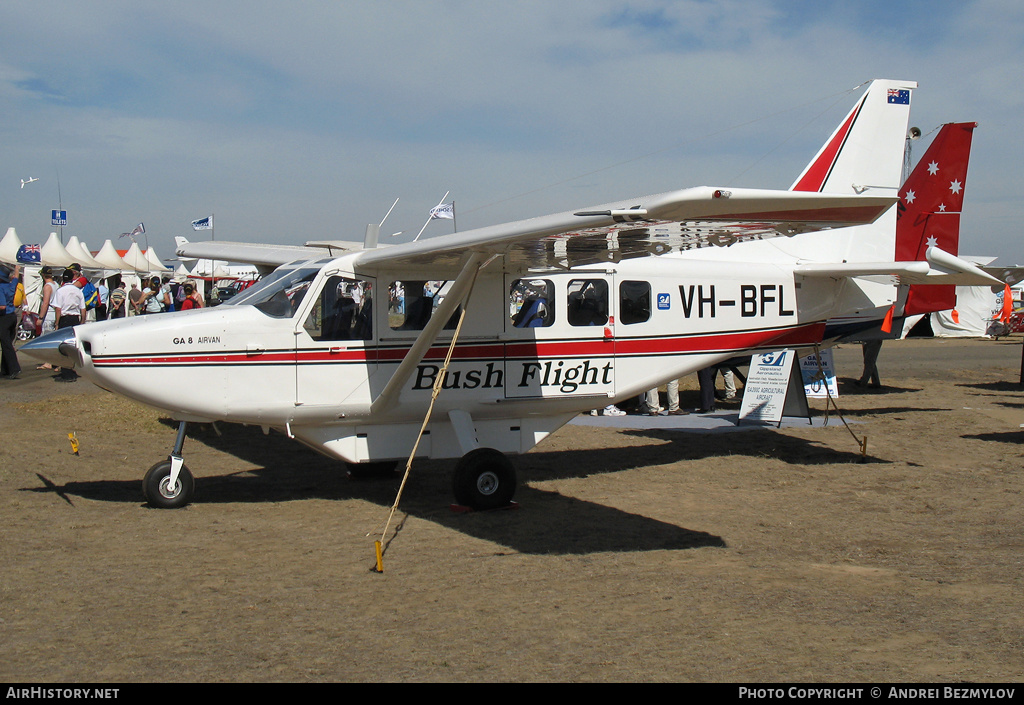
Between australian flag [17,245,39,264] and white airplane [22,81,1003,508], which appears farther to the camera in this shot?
australian flag [17,245,39,264]

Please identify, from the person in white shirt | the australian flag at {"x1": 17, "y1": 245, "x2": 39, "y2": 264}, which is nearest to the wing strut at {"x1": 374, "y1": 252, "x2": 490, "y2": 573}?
the person in white shirt

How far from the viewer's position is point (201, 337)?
7441 mm

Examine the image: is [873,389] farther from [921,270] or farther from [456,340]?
[456,340]

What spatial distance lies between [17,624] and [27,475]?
4656 mm

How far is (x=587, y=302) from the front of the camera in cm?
895

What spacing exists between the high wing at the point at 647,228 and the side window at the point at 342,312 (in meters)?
0.31

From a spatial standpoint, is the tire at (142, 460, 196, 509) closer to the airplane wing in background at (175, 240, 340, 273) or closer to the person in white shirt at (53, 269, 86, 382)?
the airplane wing in background at (175, 240, 340, 273)

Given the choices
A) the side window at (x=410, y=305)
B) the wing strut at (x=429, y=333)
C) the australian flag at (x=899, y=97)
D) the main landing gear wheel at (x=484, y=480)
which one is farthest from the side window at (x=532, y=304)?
the australian flag at (x=899, y=97)

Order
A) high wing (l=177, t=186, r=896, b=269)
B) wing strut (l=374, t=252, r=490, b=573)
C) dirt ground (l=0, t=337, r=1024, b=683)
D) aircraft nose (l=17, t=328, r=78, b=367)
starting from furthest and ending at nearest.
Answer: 1. wing strut (l=374, t=252, r=490, b=573)
2. aircraft nose (l=17, t=328, r=78, b=367)
3. high wing (l=177, t=186, r=896, b=269)
4. dirt ground (l=0, t=337, r=1024, b=683)

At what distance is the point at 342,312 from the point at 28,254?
29.4 meters

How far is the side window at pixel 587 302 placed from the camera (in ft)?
29.1

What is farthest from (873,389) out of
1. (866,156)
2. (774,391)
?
(866,156)

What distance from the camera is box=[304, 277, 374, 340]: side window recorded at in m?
7.84

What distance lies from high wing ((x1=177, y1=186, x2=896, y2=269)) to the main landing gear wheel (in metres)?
1.95
